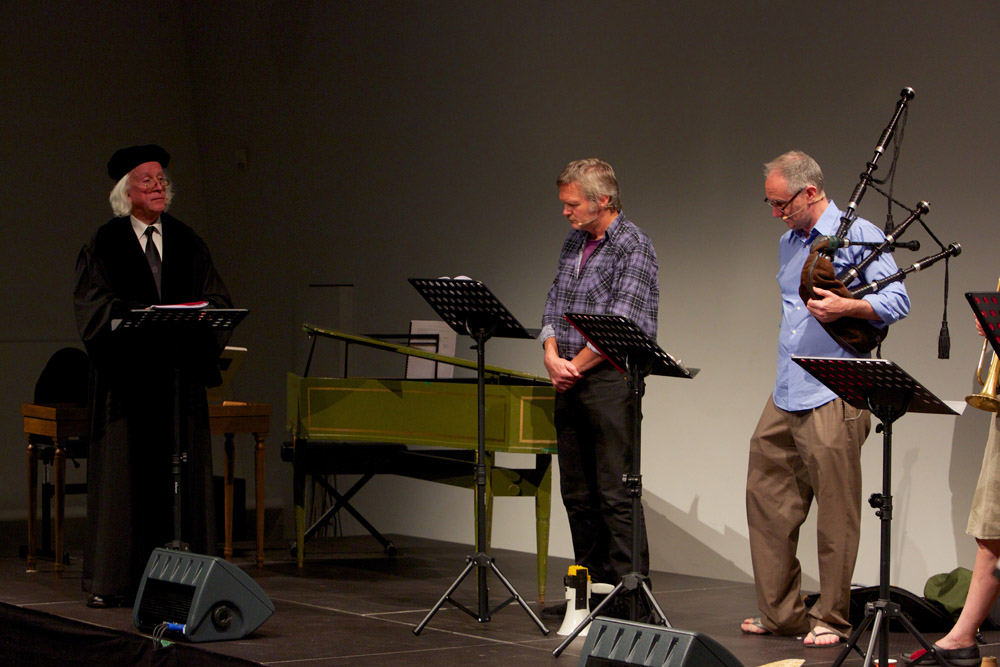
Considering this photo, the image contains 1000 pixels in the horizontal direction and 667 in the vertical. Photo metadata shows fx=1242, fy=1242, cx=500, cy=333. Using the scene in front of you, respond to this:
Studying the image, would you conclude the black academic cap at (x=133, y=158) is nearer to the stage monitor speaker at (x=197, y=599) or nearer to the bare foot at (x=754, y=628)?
the stage monitor speaker at (x=197, y=599)

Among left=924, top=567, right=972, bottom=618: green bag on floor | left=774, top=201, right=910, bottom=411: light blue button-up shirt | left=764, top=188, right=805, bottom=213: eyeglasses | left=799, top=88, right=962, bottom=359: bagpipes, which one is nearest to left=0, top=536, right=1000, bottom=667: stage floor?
left=924, top=567, right=972, bottom=618: green bag on floor

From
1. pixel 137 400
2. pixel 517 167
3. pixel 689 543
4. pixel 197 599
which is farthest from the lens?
pixel 517 167

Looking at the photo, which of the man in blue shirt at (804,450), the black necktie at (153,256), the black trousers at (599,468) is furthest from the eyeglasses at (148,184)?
the man in blue shirt at (804,450)

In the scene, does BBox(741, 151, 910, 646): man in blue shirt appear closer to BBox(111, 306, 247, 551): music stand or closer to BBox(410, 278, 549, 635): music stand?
BBox(410, 278, 549, 635): music stand

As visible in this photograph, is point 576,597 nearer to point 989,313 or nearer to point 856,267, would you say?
point 856,267

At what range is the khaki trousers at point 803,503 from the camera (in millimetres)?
4074

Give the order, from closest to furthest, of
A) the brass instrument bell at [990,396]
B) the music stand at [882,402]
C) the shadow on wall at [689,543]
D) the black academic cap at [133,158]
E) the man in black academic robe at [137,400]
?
the music stand at [882,402]
the brass instrument bell at [990,396]
the man in black academic robe at [137,400]
the black academic cap at [133,158]
the shadow on wall at [689,543]

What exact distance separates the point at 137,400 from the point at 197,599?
1.08 m

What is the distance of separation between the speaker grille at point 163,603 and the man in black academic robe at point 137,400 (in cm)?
52

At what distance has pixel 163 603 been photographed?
4109 mm

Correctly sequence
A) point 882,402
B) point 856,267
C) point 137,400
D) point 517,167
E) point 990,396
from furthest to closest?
1. point 517,167
2. point 137,400
3. point 856,267
4. point 990,396
5. point 882,402

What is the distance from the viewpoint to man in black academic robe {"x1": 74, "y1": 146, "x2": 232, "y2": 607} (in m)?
4.70

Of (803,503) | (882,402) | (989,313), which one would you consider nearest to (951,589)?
(803,503)

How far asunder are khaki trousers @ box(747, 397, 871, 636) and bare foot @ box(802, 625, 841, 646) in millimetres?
36
